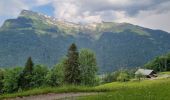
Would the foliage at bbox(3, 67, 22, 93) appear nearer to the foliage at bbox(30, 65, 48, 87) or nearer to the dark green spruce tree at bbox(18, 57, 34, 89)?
the dark green spruce tree at bbox(18, 57, 34, 89)

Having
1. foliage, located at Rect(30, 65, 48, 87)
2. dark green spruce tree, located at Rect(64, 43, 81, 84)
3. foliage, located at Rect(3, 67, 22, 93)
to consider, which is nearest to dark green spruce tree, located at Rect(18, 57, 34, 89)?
foliage, located at Rect(30, 65, 48, 87)

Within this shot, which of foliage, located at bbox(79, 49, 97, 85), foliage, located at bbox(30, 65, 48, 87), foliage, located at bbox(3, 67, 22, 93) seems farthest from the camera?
foliage, located at bbox(3, 67, 22, 93)

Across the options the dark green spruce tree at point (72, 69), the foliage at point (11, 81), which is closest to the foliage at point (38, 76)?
the foliage at point (11, 81)

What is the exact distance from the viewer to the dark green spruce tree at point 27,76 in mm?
125894

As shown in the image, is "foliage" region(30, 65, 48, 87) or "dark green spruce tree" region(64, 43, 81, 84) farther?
"foliage" region(30, 65, 48, 87)

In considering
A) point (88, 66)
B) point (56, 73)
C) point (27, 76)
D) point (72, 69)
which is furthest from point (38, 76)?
point (72, 69)

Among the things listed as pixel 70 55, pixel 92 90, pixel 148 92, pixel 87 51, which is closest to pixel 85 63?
pixel 87 51

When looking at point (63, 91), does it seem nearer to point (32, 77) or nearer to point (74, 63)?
point (74, 63)

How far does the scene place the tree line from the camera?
375 ft

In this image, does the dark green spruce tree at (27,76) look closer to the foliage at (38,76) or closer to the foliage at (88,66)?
the foliage at (38,76)

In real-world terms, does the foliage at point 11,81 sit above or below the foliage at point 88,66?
below

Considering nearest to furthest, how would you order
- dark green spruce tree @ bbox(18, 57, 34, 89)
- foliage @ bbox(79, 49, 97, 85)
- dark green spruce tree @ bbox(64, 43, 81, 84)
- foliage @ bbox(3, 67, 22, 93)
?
dark green spruce tree @ bbox(64, 43, 81, 84), foliage @ bbox(79, 49, 97, 85), dark green spruce tree @ bbox(18, 57, 34, 89), foliage @ bbox(3, 67, 22, 93)

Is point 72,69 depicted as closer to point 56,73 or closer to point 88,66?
point 88,66

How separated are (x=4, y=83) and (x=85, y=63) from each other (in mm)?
30485
